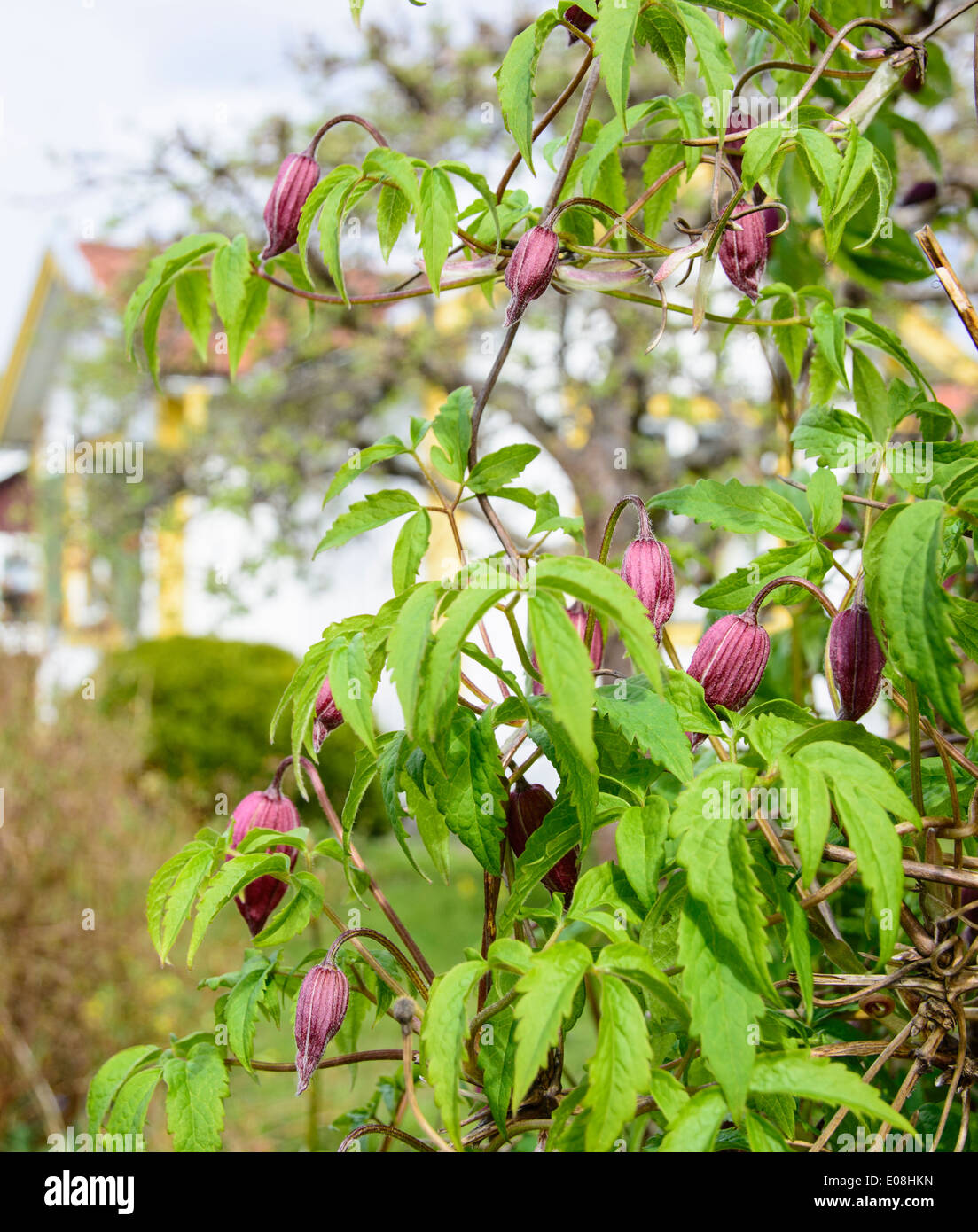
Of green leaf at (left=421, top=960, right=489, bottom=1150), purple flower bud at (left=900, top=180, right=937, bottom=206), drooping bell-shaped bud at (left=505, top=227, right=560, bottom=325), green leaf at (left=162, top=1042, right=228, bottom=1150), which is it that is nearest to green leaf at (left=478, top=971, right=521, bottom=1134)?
green leaf at (left=421, top=960, right=489, bottom=1150)

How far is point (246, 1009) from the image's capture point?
0.65m

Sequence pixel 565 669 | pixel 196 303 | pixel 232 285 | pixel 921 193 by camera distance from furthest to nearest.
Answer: pixel 921 193 < pixel 196 303 < pixel 232 285 < pixel 565 669

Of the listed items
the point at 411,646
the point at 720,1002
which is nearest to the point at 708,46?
the point at 411,646

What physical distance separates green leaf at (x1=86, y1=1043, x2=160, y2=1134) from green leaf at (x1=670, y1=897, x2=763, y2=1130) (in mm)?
384

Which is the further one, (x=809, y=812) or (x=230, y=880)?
(x=230, y=880)

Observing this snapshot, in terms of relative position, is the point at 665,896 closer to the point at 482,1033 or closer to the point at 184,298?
the point at 482,1033

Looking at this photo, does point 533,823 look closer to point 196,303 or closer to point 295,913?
point 295,913

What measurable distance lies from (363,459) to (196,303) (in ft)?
1.03

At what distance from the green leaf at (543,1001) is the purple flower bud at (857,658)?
10.2 inches

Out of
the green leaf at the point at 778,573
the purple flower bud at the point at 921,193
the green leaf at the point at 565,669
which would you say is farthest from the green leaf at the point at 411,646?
the purple flower bud at the point at 921,193

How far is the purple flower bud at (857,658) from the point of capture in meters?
0.64

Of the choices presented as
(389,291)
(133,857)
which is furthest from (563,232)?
(133,857)

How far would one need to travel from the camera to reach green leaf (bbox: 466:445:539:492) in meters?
0.67
